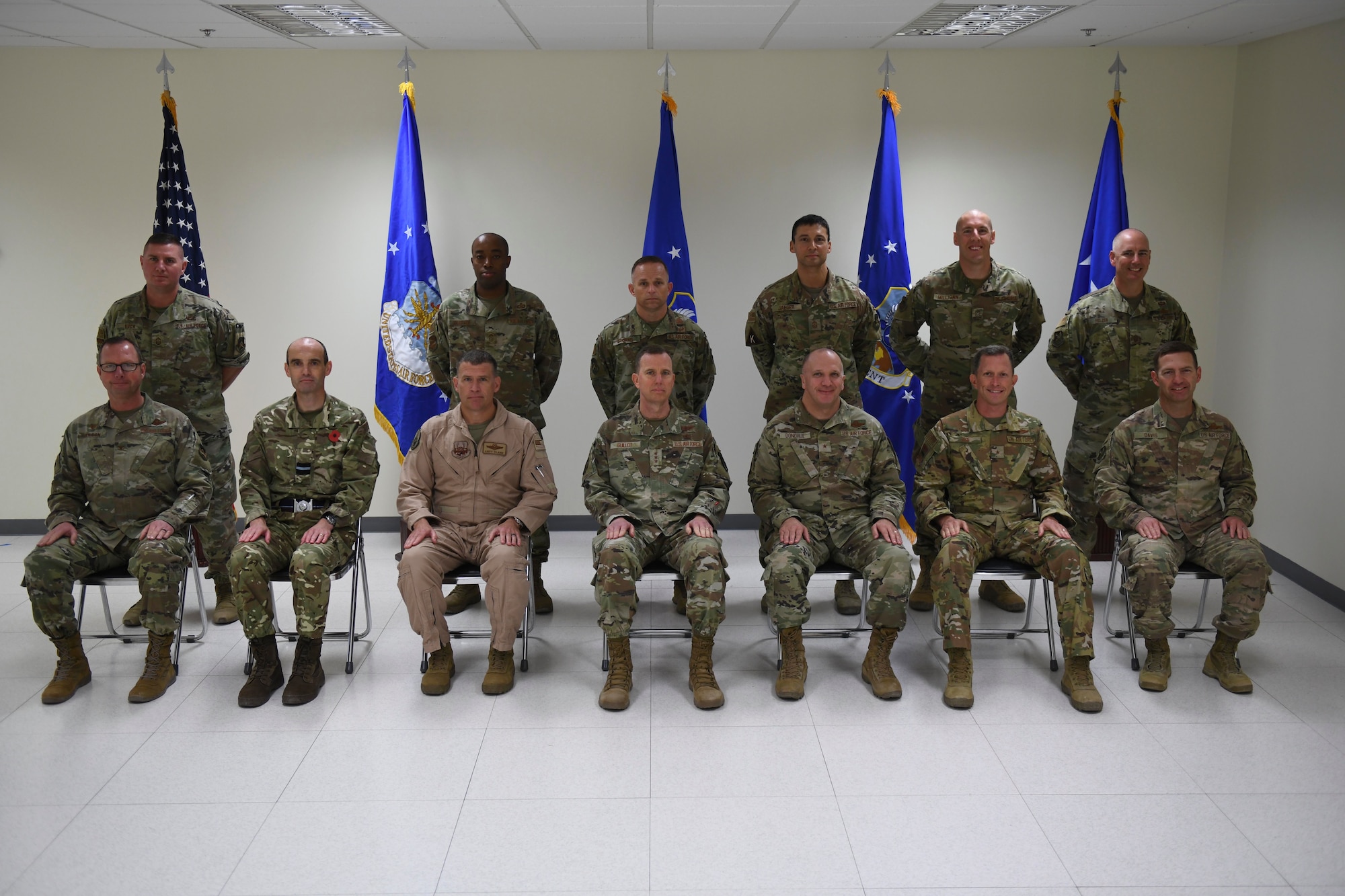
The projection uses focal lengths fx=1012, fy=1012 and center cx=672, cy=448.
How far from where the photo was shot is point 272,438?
4.38 m

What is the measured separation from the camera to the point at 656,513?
14.2ft

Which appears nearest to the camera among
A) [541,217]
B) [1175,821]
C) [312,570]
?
[1175,821]

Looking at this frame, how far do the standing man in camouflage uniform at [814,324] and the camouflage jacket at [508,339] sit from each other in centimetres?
107

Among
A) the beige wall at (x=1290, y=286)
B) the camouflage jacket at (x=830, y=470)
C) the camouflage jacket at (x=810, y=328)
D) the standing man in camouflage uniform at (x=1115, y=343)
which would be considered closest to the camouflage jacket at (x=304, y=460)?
the camouflage jacket at (x=830, y=470)

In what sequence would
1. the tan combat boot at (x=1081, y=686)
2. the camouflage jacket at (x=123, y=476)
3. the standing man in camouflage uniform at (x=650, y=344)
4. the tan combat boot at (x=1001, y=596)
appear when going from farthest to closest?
the tan combat boot at (x=1001, y=596) → the standing man in camouflage uniform at (x=650, y=344) → the camouflage jacket at (x=123, y=476) → the tan combat boot at (x=1081, y=686)

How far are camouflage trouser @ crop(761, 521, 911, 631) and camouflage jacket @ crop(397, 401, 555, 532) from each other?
1.04 metres

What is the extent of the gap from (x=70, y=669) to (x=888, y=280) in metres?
4.50

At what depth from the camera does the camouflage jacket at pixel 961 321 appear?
198 inches

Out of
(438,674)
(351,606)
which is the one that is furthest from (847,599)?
(351,606)

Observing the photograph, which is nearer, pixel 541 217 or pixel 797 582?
pixel 797 582

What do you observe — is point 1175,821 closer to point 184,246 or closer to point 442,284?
point 442,284

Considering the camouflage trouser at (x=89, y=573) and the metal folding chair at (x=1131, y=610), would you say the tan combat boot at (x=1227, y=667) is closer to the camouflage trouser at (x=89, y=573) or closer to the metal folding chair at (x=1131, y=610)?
the metal folding chair at (x=1131, y=610)

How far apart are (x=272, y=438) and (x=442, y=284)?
6.95 feet

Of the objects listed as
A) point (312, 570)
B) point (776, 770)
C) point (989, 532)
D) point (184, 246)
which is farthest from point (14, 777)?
point (989, 532)
